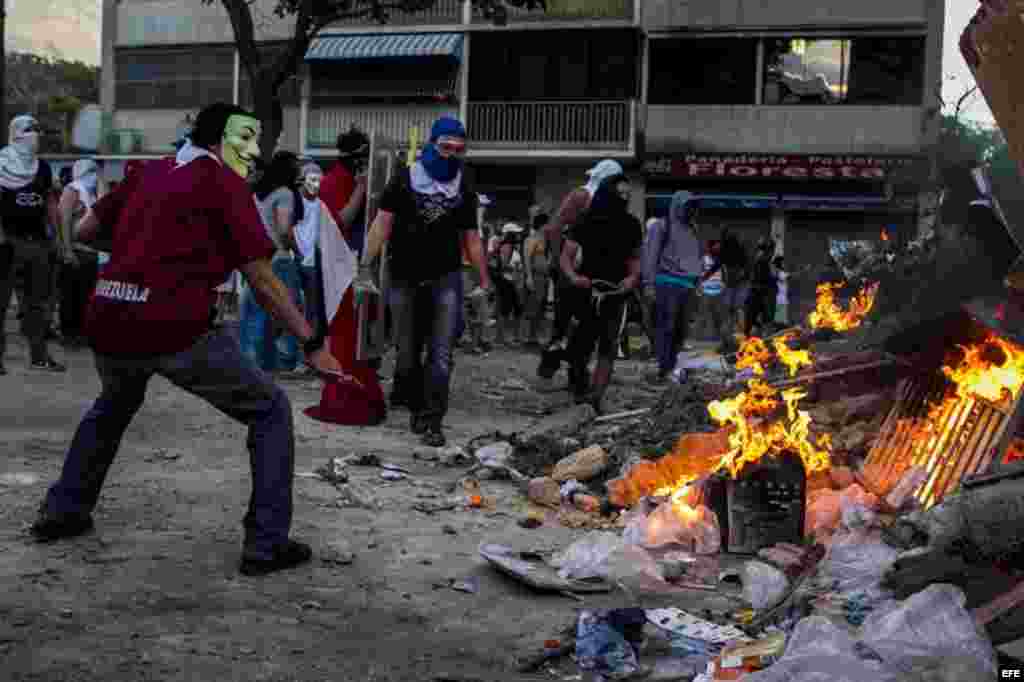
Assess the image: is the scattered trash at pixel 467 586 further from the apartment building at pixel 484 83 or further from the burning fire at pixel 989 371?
the apartment building at pixel 484 83

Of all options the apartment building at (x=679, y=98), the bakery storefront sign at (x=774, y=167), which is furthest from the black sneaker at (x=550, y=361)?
the bakery storefront sign at (x=774, y=167)

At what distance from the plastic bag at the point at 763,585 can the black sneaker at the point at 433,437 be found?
3.18 m

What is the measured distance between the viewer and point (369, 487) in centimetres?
626

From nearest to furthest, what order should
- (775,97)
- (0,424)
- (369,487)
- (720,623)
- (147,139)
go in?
1. (720,623)
2. (369,487)
3. (0,424)
4. (775,97)
5. (147,139)

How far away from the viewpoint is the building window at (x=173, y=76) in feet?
107

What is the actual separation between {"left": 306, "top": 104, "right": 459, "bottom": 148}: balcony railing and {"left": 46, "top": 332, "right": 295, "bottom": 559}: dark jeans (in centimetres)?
2542

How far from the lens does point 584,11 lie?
2820 centimetres

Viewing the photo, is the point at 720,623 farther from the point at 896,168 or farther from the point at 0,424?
the point at 896,168

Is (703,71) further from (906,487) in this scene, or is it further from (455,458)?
(906,487)

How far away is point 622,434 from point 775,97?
21.8 meters

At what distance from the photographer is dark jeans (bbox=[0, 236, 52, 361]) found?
9562 mm

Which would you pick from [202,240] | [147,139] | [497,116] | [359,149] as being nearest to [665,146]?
[497,116]

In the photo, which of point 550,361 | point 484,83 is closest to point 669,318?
point 550,361

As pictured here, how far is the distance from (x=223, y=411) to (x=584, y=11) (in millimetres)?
25211
